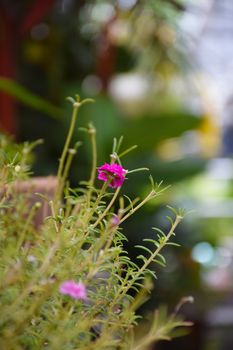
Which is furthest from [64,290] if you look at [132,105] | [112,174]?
[132,105]

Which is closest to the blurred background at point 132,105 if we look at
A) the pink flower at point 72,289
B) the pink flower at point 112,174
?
the pink flower at point 112,174

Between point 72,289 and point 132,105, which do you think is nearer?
point 72,289

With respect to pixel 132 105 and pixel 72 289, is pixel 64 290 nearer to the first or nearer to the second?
pixel 72 289

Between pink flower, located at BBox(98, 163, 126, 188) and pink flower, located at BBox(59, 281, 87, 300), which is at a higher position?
pink flower, located at BBox(98, 163, 126, 188)

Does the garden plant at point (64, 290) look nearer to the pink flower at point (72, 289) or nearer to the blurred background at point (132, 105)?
the pink flower at point (72, 289)

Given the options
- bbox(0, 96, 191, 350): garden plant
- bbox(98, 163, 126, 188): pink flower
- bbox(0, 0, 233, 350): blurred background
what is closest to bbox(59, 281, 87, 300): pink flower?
bbox(0, 96, 191, 350): garden plant

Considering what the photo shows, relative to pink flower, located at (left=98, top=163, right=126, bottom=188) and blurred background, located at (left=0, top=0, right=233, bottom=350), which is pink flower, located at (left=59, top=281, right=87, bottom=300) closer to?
pink flower, located at (left=98, top=163, right=126, bottom=188)

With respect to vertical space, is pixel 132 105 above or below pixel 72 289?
above

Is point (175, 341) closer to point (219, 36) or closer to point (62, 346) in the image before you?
point (62, 346)

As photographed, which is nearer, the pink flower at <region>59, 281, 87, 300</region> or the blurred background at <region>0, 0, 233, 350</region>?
the pink flower at <region>59, 281, 87, 300</region>
